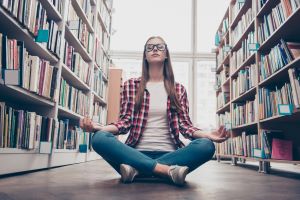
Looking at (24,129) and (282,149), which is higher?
(24,129)

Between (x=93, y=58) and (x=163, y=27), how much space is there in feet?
9.19

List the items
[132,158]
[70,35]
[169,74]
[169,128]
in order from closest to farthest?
[132,158]
[169,128]
[169,74]
[70,35]

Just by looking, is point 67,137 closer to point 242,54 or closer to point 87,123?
point 87,123

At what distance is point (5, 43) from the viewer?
1.56 m

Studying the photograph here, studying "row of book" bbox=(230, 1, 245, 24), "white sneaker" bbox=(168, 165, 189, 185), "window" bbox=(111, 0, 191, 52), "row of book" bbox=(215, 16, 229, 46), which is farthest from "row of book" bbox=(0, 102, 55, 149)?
"window" bbox=(111, 0, 191, 52)

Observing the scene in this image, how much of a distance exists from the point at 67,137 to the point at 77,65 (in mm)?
715

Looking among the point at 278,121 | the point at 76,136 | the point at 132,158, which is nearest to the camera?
the point at 132,158

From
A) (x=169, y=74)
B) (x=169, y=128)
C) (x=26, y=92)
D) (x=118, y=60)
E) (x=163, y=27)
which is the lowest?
(x=169, y=128)

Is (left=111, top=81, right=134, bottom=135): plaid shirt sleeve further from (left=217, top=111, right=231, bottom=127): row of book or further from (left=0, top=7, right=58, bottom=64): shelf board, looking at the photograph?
(left=217, top=111, right=231, bottom=127): row of book

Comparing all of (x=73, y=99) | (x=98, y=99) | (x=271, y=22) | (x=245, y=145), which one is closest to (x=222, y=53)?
(x=245, y=145)

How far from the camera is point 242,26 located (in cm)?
350

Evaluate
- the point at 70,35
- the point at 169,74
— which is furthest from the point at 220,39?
the point at 169,74

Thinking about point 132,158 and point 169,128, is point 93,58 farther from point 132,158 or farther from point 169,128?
point 132,158

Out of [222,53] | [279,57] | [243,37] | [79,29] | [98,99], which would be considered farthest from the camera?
[222,53]
